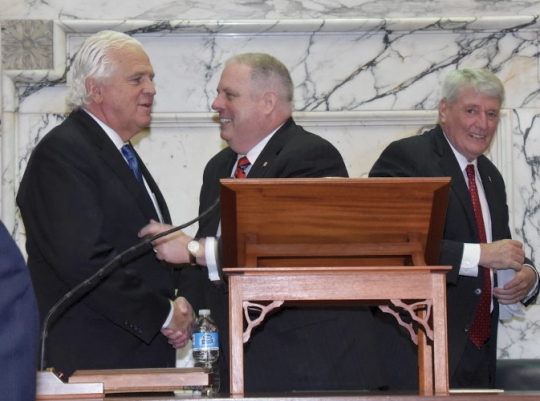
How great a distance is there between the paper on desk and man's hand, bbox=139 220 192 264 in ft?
5.15

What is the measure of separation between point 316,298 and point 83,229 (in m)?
1.39

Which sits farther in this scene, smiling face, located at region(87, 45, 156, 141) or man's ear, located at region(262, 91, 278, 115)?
man's ear, located at region(262, 91, 278, 115)

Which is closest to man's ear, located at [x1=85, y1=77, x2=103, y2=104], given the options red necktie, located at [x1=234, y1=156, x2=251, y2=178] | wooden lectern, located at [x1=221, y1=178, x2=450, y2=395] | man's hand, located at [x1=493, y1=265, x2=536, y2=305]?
red necktie, located at [x1=234, y1=156, x2=251, y2=178]

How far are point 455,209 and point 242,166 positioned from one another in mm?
1024

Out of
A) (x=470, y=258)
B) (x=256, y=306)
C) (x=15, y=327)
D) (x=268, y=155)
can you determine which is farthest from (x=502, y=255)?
(x=15, y=327)

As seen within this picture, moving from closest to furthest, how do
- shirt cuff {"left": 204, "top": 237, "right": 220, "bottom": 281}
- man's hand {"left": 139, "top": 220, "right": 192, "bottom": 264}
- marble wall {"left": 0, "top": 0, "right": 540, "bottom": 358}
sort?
shirt cuff {"left": 204, "top": 237, "right": 220, "bottom": 281}
man's hand {"left": 139, "top": 220, "right": 192, "bottom": 264}
marble wall {"left": 0, "top": 0, "right": 540, "bottom": 358}

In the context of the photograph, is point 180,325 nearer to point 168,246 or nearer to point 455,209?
point 168,246

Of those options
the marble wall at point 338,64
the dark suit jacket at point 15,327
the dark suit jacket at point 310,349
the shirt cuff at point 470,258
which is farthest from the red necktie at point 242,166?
the dark suit jacket at point 15,327

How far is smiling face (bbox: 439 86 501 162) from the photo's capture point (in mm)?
5117

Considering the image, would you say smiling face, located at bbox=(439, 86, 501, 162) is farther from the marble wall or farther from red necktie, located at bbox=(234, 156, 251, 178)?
red necktie, located at bbox=(234, 156, 251, 178)

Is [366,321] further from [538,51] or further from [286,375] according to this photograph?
[538,51]

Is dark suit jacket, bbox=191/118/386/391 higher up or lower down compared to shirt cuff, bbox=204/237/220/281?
lower down

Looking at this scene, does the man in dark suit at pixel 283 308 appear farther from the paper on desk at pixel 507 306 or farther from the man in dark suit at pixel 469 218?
the paper on desk at pixel 507 306

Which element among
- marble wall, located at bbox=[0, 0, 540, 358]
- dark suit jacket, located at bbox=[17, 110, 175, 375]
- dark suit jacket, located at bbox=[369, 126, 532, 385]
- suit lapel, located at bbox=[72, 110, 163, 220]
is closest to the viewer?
dark suit jacket, located at bbox=[17, 110, 175, 375]
